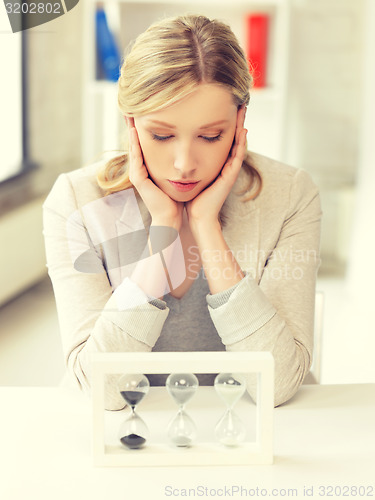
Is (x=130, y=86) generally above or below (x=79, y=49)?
below

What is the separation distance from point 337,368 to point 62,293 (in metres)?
1.58

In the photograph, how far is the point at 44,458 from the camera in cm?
100

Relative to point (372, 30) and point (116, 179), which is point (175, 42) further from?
point (372, 30)

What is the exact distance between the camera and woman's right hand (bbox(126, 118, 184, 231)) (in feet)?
4.40

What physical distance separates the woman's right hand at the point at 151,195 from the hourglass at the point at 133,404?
1.36 feet

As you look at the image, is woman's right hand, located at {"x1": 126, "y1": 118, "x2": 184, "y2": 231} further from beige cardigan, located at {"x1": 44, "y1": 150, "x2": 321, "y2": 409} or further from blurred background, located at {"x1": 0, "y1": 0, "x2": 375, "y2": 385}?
blurred background, located at {"x1": 0, "y1": 0, "x2": 375, "y2": 385}

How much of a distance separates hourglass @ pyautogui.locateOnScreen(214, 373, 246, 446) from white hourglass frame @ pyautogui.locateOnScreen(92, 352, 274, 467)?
1cm

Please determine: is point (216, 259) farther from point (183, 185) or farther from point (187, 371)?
point (187, 371)

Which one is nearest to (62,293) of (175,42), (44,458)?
(44,458)

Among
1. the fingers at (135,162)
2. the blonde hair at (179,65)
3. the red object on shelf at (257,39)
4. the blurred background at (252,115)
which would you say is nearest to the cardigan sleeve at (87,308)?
the fingers at (135,162)

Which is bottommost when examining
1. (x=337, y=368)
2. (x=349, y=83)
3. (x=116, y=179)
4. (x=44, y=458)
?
(x=337, y=368)

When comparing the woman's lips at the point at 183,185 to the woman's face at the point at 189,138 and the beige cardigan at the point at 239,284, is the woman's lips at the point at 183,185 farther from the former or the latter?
the beige cardigan at the point at 239,284

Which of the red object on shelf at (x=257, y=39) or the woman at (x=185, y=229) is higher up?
the red object on shelf at (x=257, y=39)

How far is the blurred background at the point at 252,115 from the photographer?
10.5 ft
